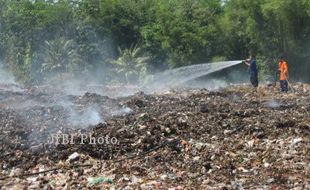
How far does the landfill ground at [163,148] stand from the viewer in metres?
7.55

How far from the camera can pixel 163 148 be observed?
9.31m

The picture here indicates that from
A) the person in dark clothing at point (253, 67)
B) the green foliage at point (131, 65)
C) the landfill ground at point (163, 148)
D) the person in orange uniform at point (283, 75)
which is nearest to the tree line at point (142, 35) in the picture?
the green foliage at point (131, 65)

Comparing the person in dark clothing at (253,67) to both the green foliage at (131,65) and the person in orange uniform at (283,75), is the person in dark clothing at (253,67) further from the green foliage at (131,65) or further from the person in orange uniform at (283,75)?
the green foliage at (131,65)

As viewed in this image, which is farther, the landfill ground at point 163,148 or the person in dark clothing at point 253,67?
the person in dark clothing at point 253,67

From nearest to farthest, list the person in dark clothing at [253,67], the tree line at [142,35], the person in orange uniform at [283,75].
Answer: the person in orange uniform at [283,75], the person in dark clothing at [253,67], the tree line at [142,35]

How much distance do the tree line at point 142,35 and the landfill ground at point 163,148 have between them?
48.6 feet

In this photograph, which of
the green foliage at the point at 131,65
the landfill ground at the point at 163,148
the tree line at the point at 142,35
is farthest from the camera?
the green foliage at the point at 131,65

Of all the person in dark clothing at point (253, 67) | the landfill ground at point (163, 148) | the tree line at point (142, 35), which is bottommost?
the landfill ground at point (163, 148)

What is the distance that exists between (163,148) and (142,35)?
30.0 metres

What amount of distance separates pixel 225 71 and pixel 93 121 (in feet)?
72.2

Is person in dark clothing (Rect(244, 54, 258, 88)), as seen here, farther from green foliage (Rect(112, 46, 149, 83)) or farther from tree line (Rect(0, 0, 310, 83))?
green foliage (Rect(112, 46, 149, 83))

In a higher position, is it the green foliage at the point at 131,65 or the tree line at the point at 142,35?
the tree line at the point at 142,35

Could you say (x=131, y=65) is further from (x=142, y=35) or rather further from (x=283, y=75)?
(x=283, y=75)

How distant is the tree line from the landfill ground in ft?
48.6
